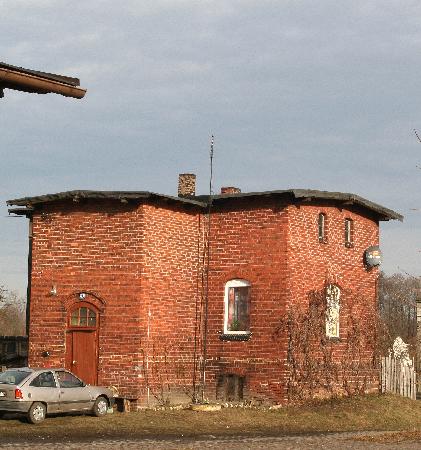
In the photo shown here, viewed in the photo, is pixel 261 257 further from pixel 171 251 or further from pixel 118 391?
pixel 118 391

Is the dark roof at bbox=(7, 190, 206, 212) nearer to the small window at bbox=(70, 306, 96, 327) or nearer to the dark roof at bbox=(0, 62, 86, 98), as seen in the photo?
the small window at bbox=(70, 306, 96, 327)

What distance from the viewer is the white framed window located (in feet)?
101

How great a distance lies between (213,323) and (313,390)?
380 centimetres

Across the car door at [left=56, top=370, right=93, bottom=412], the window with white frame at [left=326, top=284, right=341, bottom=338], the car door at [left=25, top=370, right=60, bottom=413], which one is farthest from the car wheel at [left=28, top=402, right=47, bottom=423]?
the window with white frame at [left=326, top=284, right=341, bottom=338]

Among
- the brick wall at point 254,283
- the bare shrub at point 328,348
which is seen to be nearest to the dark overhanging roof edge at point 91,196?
the brick wall at point 254,283

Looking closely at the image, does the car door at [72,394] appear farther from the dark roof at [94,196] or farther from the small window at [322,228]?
the small window at [322,228]

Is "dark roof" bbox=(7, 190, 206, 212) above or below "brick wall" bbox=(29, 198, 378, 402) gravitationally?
above

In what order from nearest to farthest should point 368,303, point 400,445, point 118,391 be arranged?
point 400,445
point 118,391
point 368,303

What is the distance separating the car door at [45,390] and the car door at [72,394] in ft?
→ 0.66

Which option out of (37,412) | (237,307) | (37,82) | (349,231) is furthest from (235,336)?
(37,82)

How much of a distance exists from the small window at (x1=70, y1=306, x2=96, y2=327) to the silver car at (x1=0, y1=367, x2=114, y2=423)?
9.77 feet

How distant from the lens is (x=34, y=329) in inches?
1190

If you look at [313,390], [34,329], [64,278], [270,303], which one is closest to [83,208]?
[64,278]

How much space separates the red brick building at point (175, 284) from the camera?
29.3 metres
